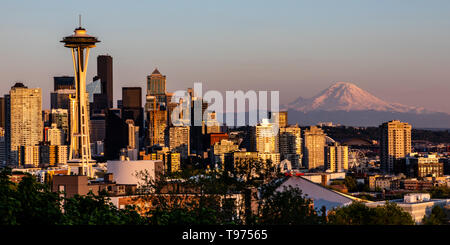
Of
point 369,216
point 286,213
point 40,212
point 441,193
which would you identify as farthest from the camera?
point 441,193

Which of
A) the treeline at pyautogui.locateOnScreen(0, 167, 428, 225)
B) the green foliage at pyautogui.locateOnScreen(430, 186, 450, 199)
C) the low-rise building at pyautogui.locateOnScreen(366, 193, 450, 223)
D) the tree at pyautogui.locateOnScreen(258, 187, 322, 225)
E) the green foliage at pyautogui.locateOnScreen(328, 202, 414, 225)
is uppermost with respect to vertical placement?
the treeline at pyautogui.locateOnScreen(0, 167, 428, 225)

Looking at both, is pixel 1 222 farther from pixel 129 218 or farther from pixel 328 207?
pixel 328 207

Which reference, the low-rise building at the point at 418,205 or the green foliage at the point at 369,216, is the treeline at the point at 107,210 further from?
the low-rise building at the point at 418,205

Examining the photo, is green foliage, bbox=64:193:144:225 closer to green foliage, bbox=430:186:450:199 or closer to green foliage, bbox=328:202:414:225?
green foliage, bbox=328:202:414:225

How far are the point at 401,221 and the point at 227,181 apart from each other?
13808 millimetres

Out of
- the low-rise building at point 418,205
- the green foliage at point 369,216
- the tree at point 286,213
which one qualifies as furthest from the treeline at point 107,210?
the low-rise building at point 418,205

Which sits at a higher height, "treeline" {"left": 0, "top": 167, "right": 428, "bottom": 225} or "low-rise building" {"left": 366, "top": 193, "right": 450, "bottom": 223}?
"treeline" {"left": 0, "top": 167, "right": 428, "bottom": 225}

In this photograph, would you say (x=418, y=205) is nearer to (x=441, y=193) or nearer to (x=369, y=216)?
(x=369, y=216)

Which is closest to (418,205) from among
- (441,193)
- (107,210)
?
(441,193)

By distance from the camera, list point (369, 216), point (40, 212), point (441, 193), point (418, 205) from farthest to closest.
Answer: point (441, 193) → point (418, 205) → point (369, 216) → point (40, 212)

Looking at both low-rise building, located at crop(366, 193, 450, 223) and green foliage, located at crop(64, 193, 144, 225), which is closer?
green foliage, located at crop(64, 193, 144, 225)

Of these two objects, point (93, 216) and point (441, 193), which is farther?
point (441, 193)

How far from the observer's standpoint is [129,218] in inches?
891

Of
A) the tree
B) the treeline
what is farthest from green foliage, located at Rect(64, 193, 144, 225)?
the tree
